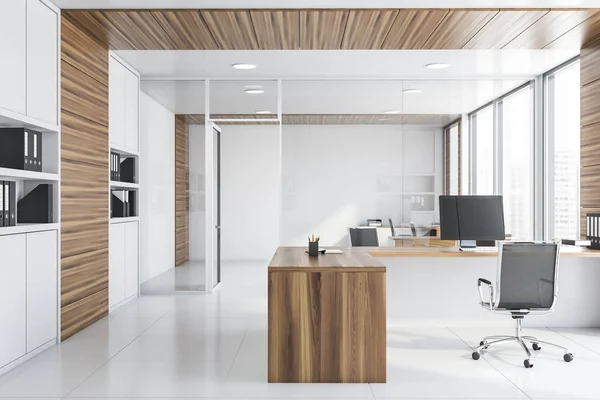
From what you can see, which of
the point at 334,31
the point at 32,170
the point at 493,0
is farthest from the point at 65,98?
the point at 493,0

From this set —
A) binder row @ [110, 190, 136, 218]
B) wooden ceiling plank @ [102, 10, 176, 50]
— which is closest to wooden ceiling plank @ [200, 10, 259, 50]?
wooden ceiling plank @ [102, 10, 176, 50]

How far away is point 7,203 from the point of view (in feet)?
13.1

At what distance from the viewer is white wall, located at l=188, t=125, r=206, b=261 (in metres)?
7.43

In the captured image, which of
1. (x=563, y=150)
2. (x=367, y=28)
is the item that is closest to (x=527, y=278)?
(x=367, y=28)

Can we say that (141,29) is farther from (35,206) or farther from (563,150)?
(563,150)

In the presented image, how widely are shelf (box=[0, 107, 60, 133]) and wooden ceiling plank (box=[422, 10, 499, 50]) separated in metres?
3.46

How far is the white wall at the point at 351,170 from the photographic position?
23.8 feet

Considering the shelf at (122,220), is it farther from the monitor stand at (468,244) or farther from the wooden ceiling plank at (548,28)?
the wooden ceiling plank at (548,28)

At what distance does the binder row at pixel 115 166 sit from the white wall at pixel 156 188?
78cm

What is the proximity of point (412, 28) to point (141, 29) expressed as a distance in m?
2.49

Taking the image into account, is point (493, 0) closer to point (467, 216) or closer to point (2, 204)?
point (467, 216)

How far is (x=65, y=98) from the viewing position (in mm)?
4914

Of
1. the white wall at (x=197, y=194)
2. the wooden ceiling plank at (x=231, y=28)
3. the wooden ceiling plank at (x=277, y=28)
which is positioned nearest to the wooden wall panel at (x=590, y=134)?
the wooden ceiling plank at (x=277, y=28)

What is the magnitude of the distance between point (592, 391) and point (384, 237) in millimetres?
3873
